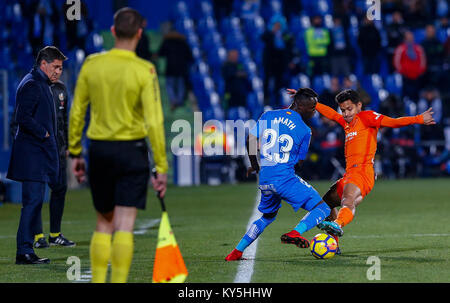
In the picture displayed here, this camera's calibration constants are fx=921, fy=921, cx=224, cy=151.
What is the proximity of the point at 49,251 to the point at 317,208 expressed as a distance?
275 centimetres

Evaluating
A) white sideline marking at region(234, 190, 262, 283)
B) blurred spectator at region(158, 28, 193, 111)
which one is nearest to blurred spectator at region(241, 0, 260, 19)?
blurred spectator at region(158, 28, 193, 111)

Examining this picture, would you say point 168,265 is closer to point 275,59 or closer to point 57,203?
point 57,203

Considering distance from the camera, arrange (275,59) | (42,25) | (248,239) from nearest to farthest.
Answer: (248,239)
(42,25)
(275,59)

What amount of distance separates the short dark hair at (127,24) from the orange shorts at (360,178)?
335 centimetres

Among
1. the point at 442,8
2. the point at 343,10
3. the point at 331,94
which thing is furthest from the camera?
the point at 343,10

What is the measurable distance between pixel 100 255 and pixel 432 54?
1829 cm

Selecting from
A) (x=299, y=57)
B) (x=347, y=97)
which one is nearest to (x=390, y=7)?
(x=299, y=57)

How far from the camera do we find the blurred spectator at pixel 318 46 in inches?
901

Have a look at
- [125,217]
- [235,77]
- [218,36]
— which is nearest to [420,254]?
[125,217]

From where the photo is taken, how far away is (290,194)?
7.70 m

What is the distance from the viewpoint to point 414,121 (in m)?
8.07

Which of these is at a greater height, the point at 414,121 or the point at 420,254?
the point at 414,121

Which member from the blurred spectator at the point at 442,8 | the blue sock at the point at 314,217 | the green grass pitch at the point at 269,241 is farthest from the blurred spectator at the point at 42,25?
the blue sock at the point at 314,217
